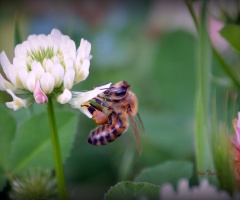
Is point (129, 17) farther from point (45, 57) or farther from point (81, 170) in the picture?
point (45, 57)

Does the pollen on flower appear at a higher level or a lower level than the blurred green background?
higher

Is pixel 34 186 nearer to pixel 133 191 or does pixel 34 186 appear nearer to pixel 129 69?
pixel 133 191

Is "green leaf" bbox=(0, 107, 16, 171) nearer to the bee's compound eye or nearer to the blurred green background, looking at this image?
the blurred green background

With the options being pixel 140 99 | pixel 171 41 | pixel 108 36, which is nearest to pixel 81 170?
pixel 140 99

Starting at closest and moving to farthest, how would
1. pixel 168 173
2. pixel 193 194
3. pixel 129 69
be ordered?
pixel 193 194 < pixel 168 173 < pixel 129 69

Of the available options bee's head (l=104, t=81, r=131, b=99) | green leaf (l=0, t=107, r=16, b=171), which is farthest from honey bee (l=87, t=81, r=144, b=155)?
green leaf (l=0, t=107, r=16, b=171)

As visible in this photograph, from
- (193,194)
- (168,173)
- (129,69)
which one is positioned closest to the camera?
(193,194)

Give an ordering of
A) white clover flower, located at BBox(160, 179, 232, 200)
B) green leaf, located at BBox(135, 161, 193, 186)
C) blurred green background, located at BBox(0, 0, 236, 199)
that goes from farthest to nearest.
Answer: blurred green background, located at BBox(0, 0, 236, 199) < green leaf, located at BBox(135, 161, 193, 186) < white clover flower, located at BBox(160, 179, 232, 200)

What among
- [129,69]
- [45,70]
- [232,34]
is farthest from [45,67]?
[129,69]
